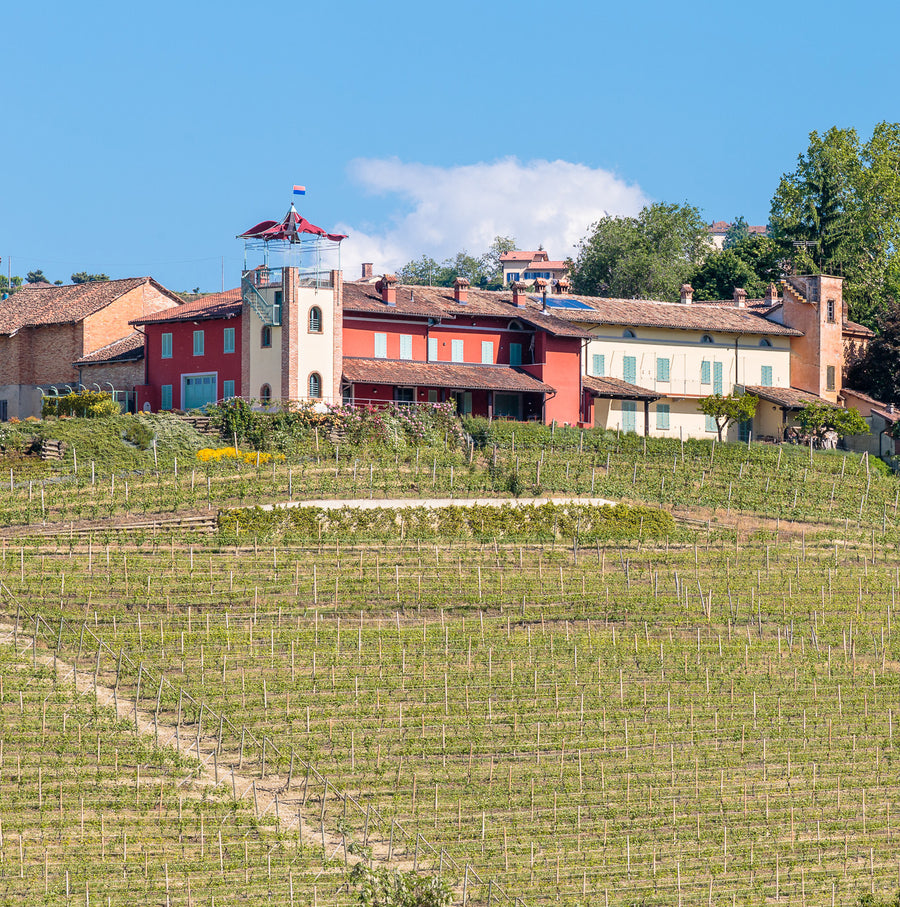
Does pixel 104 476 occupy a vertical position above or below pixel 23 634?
above

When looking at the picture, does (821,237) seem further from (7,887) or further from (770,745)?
(7,887)

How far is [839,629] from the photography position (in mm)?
46156

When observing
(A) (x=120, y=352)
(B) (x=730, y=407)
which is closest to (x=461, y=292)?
(B) (x=730, y=407)

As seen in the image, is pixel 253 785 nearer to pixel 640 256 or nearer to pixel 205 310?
pixel 205 310

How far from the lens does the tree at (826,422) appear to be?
231 feet

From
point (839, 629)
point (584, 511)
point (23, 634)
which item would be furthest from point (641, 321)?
point (23, 634)

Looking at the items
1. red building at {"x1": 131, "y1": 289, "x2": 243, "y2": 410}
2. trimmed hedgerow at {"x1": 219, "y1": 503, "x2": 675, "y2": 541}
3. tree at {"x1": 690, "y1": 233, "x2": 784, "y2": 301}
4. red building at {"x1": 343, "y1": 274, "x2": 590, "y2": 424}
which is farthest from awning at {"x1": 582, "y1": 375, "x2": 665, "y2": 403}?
tree at {"x1": 690, "y1": 233, "x2": 784, "y2": 301}

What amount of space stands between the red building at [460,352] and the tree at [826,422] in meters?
11.3

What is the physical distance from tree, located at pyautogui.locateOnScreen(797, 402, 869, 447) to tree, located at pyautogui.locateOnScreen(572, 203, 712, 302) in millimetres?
26976

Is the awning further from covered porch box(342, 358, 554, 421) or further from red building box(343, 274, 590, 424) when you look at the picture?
covered porch box(342, 358, 554, 421)

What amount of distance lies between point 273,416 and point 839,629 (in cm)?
2275

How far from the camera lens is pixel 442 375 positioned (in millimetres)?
64562

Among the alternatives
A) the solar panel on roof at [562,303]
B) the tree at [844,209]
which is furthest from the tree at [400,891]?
the tree at [844,209]

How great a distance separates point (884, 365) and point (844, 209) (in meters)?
19.1
